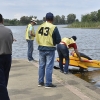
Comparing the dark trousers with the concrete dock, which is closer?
the dark trousers

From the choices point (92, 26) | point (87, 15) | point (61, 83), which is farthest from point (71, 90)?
point (87, 15)

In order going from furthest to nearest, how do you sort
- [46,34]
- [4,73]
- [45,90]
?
1. [46,34]
2. [45,90]
3. [4,73]

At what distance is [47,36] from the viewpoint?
732cm

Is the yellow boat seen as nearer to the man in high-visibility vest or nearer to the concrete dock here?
the concrete dock

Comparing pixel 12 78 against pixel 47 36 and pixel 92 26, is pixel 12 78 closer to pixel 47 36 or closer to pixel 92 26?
pixel 47 36

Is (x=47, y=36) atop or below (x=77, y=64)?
atop

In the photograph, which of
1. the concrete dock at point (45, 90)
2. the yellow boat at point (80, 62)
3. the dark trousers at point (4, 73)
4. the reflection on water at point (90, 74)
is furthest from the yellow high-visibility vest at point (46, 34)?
the yellow boat at point (80, 62)

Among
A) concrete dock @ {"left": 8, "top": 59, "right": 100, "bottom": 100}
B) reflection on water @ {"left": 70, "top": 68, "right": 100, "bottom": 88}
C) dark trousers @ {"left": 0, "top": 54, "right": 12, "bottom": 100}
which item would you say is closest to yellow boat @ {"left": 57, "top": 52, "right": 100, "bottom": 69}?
reflection on water @ {"left": 70, "top": 68, "right": 100, "bottom": 88}

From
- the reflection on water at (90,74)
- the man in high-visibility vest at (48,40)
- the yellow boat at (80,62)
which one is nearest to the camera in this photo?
the man in high-visibility vest at (48,40)

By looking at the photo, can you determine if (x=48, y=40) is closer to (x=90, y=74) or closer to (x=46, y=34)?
(x=46, y=34)

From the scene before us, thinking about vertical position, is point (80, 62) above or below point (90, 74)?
above

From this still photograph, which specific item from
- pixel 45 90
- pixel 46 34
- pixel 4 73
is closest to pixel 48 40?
pixel 46 34

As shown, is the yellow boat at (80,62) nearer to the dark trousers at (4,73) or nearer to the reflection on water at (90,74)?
the reflection on water at (90,74)

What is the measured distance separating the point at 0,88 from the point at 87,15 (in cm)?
13211
